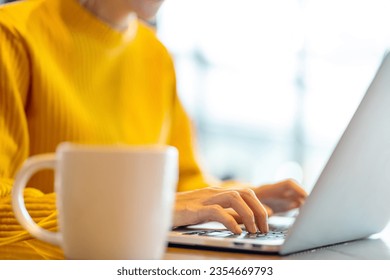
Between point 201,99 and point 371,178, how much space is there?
3.52 meters

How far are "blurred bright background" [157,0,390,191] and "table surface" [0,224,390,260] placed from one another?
10.9 feet

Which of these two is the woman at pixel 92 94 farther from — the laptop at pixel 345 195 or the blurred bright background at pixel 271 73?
the blurred bright background at pixel 271 73

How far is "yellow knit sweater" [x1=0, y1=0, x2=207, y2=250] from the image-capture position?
3.03ft

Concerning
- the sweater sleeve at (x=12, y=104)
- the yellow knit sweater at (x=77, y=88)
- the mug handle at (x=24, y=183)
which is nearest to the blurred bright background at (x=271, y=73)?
the yellow knit sweater at (x=77, y=88)

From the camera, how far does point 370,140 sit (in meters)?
0.55

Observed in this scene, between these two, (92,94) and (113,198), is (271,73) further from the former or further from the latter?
(113,198)

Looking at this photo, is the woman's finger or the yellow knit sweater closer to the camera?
the woman's finger

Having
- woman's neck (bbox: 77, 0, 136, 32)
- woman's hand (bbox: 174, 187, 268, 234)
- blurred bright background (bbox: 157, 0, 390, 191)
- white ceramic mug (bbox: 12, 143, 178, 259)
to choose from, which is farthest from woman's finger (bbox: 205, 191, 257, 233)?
blurred bright background (bbox: 157, 0, 390, 191)

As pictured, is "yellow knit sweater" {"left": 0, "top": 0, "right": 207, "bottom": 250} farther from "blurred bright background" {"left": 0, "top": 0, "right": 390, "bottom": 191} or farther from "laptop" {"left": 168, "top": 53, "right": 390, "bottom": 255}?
"blurred bright background" {"left": 0, "top": 0, "right": 390, "bottom": 191}

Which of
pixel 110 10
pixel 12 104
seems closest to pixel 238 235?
pixel 12 104

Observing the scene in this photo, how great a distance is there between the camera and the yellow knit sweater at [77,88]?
3.03 feet

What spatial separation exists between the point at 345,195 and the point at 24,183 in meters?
0.30

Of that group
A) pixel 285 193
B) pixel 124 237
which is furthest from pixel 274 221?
pixel 124 237
